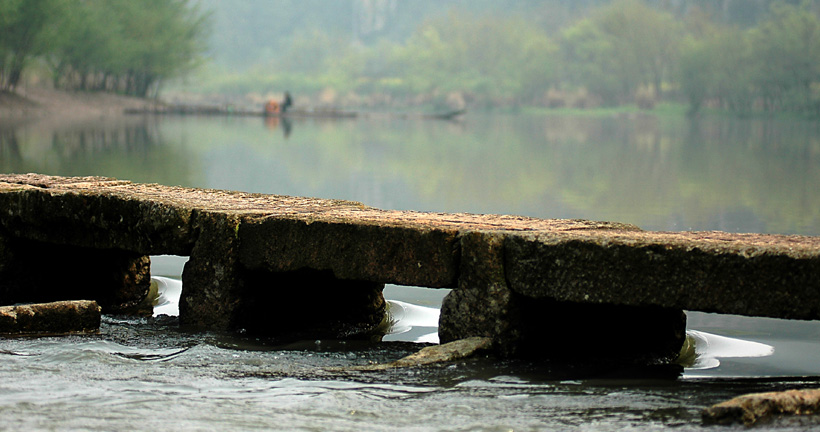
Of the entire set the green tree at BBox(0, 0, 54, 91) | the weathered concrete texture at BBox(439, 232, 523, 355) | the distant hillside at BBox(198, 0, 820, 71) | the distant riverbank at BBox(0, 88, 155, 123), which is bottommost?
the weathered concrete texture at BBox(439, 232, 523, 355)

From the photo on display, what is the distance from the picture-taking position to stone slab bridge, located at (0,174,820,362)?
4574 millimetres

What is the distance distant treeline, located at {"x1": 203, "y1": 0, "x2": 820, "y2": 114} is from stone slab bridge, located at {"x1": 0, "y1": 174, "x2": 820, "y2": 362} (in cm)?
7392

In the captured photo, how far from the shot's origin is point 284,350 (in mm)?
5406

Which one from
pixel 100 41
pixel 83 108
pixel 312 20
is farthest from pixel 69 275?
pixel 312 20

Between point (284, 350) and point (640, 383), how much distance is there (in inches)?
78.0

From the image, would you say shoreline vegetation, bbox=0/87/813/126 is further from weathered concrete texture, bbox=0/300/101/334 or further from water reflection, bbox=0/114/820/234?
weathered concrete texture, bbox=0/300/101/334

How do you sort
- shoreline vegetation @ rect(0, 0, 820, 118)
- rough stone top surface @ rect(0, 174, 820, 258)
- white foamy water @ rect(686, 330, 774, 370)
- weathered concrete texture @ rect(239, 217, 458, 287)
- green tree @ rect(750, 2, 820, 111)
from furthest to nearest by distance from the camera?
green tree @ rect(750, 2, 820, 111), shoreline vegetation @ rect(0, 0, 820, 118), white foamy water @ rect(686, 330, 774, 370), weathered concrete texture @ rect(239, 217, 458, 287), rough stone top surface @ rect(0, 174, 820, 258)

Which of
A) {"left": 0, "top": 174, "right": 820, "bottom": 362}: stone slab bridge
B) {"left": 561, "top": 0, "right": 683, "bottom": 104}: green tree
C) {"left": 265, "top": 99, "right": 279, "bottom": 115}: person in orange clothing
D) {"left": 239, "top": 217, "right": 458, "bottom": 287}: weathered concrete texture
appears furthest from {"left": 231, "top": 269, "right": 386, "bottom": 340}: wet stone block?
{"left": 561, "top": 0, "right": 683, "bottom": 104}: green tree

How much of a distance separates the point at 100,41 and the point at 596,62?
193ft

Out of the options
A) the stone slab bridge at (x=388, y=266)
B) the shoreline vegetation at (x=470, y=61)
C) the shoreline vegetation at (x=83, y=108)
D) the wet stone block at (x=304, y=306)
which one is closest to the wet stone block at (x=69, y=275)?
the stone slab bridge at (x=388, y=266)

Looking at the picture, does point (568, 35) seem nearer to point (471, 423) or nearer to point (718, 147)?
point (718, 147)

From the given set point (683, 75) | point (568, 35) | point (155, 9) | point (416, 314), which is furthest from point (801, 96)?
point (416, 314)

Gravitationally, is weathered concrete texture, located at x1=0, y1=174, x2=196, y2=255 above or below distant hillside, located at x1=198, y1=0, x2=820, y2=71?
below

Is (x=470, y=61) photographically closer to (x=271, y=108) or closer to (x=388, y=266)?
(x=271, y=108)
